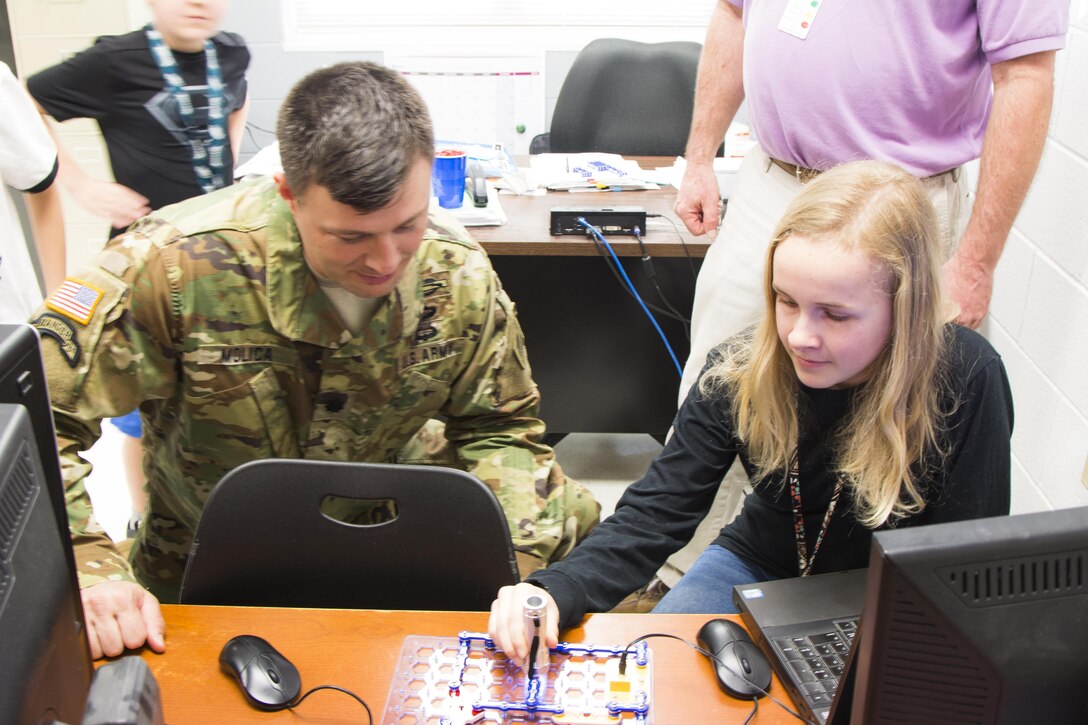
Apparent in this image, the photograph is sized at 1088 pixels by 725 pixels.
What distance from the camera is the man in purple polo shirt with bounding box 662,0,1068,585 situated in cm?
150

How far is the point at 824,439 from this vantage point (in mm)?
1296

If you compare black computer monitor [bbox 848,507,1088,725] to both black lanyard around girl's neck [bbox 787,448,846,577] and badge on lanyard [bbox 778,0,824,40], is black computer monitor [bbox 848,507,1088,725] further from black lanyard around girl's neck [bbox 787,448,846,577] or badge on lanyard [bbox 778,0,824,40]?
badge on lanyard [bbox 778,0,824,40]

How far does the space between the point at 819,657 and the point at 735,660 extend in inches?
3.5

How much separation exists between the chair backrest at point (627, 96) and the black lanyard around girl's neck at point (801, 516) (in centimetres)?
207

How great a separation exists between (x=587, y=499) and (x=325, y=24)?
284cm

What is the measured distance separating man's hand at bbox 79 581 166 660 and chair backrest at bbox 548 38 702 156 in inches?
95.6

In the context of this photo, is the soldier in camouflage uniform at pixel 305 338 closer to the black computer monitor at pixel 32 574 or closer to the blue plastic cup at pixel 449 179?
the black computer monitor at pixel 32 574

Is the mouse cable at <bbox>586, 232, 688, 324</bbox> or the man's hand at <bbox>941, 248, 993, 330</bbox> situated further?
the mouse cable at <bbox>586, 232, 688, 324</bbox>

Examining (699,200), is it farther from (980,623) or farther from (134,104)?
(980,623)

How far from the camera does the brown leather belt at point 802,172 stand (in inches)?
66.6

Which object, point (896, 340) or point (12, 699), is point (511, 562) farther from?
point (12, 699)

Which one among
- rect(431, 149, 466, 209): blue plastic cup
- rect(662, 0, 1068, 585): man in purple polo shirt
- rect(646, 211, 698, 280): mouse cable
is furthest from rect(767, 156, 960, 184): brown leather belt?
rect(431, 149, 466, 209): blue plastic cup

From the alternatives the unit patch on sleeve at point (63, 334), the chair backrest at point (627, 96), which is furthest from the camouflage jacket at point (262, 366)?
the chair backrest at point (627, 96)

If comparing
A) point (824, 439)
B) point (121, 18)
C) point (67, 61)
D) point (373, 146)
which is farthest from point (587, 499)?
point (121, 18)
